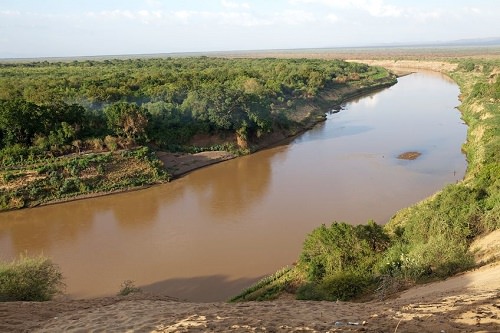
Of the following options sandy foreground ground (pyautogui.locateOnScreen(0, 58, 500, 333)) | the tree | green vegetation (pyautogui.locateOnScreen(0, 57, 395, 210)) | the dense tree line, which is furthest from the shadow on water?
the tree

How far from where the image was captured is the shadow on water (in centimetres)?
1337

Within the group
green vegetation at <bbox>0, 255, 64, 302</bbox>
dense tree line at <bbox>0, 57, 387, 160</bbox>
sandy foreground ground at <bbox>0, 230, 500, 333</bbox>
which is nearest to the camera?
sandy foreground ground at <bbox>0, 230, 500, 333</bbox>

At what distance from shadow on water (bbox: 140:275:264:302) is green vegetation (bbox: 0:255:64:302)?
320cm

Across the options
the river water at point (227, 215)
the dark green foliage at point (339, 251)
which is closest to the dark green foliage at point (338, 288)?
the dark green foliage at point (339, 251)

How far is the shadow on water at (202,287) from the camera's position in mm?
13367

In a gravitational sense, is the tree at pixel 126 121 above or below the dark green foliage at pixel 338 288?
above

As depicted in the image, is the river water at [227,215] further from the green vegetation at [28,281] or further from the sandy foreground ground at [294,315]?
the sandy foreground ground at [294,315]

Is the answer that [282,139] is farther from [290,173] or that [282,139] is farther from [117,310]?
[117,310]

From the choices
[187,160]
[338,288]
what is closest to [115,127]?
[187,160]

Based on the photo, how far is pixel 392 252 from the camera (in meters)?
12.2

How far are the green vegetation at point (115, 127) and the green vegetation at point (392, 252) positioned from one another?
14.3 m

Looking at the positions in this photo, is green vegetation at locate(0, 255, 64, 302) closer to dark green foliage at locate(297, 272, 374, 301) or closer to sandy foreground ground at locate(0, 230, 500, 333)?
sandy foreground ground at locate(0, 230, 500, 333)

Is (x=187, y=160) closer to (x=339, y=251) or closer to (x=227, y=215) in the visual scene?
(x=227, y=215)

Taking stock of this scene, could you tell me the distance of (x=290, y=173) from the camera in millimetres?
25891
